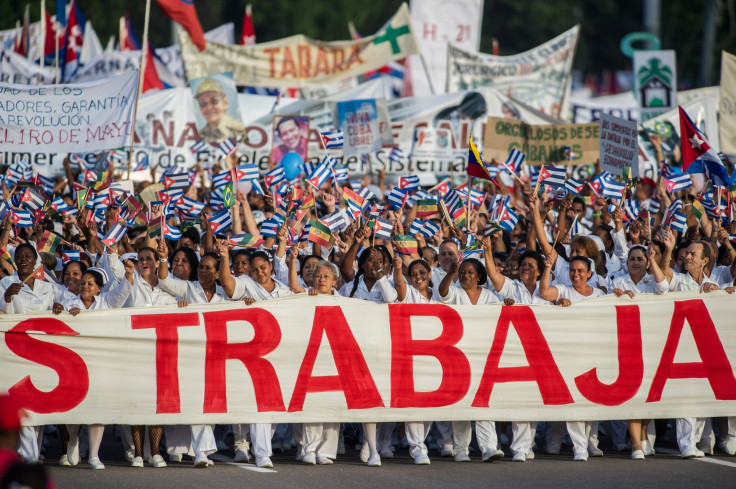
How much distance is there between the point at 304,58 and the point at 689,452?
410 inches

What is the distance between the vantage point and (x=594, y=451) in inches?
367

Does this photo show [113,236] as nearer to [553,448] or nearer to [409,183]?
[409,183]

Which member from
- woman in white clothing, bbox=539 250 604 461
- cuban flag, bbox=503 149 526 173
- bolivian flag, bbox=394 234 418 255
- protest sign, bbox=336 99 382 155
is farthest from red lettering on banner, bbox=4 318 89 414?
protest sign, bbox=336 99 382 155

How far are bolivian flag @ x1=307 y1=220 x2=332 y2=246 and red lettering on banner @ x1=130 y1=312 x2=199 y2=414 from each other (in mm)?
1305

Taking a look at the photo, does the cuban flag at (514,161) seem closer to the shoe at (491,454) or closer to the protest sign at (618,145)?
the protest sign at (618,145)

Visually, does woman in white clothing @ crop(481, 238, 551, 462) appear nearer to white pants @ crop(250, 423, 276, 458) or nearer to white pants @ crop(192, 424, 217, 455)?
white pants @ crop(250, 423, 276, 458)

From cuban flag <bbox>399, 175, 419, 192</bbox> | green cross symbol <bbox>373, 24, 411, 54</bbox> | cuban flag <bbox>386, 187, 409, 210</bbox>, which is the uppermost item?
green cross symbol <bbox>373, 24, 411, 54</bbox>

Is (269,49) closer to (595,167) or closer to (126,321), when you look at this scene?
(595,167)

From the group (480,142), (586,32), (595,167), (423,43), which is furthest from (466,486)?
(586,32)

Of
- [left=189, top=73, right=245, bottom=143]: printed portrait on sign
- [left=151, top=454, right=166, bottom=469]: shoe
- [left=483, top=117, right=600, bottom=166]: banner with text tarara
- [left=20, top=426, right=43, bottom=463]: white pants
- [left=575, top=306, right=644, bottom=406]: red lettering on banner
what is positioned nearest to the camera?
[left=20, top=426, right=43, bottom=463]: white pants

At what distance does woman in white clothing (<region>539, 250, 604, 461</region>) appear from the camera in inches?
358

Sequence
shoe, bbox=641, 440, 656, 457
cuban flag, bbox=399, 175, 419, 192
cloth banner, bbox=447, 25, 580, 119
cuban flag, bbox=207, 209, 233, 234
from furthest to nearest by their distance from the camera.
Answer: cloth banner, bbox=447, 25, 580, 119 → cuban flag, bbox=399, 175, 419, 192 → cuban flag, bbox=207, 209, 233, 234 → shoe, bbox=641, 440, 656, 457

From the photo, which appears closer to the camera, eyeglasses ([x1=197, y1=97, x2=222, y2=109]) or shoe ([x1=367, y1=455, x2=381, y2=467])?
shoe ([x1=367, y1=455, x2=381, y2=467])

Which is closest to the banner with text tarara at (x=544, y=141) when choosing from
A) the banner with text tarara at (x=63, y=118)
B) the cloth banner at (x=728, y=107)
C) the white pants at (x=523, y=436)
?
the cloth banner at (x=728, y=107)
